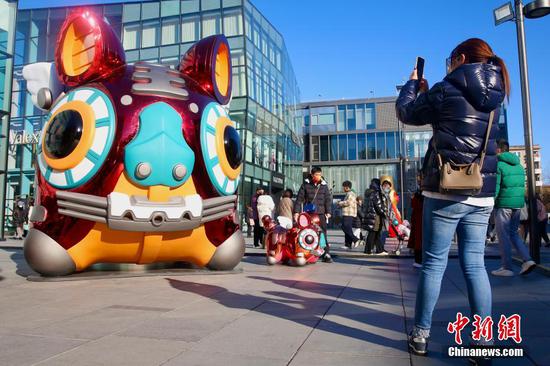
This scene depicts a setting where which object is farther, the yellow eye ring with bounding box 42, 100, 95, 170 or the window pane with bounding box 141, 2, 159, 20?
the window pane with bounding box 141, 2, 159, 20

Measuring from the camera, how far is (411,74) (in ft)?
10.8

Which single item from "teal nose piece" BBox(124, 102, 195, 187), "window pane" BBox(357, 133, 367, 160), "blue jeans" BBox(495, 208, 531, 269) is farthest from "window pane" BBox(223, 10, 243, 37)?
"window pane" BBox(357, 133, 367, 160)

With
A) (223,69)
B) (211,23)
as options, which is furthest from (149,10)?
(223,69)

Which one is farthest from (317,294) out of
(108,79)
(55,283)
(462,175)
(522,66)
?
(522,66)

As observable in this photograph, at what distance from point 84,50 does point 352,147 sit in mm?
38106

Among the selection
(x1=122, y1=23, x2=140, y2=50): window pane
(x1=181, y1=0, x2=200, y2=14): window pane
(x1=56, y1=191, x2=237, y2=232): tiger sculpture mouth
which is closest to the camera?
(x1=56, y1=191, x2=237, y2=232): tiger sculpture mouth

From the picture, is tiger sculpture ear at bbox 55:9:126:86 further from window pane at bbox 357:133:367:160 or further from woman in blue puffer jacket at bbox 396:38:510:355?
window pane at bbox 357:133:367:160

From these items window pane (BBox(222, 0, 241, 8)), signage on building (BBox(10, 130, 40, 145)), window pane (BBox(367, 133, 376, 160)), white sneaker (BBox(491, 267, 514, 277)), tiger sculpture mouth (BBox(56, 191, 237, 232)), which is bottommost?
white sneaker (BBox(491, 267, 514, 277))

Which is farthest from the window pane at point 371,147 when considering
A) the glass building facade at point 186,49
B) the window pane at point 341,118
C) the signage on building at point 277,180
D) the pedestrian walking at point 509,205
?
the pedestrian walking at point 509,205

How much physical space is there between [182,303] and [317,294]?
4.94 feet

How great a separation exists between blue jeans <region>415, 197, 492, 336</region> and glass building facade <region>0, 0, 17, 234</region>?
665 inches

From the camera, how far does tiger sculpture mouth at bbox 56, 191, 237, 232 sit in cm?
554

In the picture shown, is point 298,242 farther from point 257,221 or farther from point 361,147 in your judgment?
point 361,147

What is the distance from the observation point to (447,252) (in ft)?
9.66
